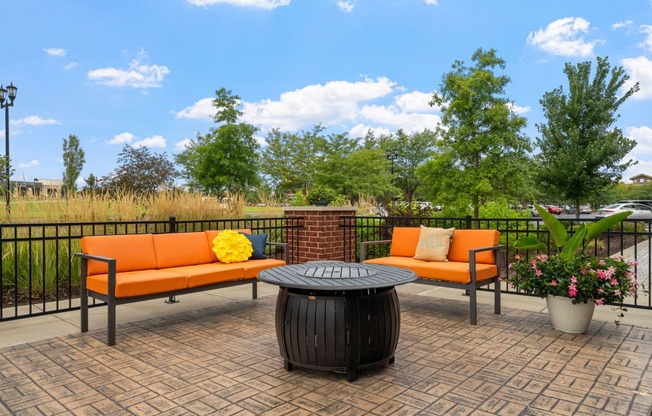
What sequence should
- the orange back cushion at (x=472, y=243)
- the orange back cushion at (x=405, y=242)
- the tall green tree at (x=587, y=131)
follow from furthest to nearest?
the tall green tree at (x=587, y=131) → the orange back cushion at (x=405, y=242) → the orange back cushion at (x=472, y=243)

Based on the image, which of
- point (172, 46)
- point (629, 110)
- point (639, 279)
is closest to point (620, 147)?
point (629, 110)

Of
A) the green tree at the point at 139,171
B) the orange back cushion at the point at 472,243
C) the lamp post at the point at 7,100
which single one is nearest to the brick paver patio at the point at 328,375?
A: the orange back cushion at the point at 472,243

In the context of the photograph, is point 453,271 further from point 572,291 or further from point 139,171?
point 139,171

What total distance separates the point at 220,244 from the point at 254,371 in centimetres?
199

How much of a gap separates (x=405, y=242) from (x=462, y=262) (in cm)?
77

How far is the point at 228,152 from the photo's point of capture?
1783cm

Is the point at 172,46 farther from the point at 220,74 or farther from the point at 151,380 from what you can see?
the point at 151,380

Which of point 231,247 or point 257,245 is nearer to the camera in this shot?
point 231,247

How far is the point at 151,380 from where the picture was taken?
2.65m

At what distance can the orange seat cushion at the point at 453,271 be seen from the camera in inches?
160

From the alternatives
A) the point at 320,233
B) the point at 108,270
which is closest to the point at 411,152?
the point at 320,233

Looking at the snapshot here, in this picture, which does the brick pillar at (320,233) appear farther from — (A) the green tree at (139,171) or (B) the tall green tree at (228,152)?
(A) the green tree at (139,171)

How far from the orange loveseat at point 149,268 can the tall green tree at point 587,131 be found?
12575mm

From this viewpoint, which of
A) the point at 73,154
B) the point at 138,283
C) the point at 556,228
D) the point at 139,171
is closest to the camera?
the point at 138,283
